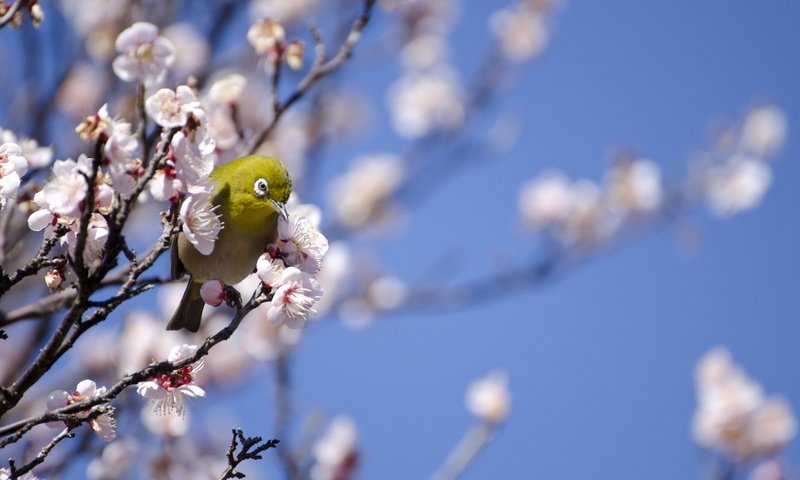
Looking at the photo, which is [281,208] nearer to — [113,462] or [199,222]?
[199,222]

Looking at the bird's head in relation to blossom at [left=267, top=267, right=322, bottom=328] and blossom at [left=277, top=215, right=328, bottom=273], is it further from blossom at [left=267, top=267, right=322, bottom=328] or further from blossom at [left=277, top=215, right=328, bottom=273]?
blossom at [left=267, top=267, right=322, bottom=328]

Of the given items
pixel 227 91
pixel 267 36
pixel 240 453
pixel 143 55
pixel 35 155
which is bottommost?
pixel 240 453

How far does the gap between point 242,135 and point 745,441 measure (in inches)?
179

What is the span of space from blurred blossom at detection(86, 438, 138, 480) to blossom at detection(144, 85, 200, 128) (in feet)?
7.50

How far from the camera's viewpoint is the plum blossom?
7.74ft

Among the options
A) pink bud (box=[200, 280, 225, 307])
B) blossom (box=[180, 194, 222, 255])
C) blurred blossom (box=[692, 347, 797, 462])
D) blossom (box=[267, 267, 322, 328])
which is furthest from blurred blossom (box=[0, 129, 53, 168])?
blurred blossom (box=[692, 347, 797, 462])

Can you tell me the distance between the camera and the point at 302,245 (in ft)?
8.76

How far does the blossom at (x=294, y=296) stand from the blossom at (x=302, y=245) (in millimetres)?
153

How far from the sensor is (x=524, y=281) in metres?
6.87

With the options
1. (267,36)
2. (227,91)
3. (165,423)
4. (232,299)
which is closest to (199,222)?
(232,299)

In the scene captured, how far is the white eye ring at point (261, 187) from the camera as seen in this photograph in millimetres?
2951

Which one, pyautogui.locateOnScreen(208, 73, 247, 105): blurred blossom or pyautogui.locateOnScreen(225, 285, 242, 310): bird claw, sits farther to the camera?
pyautogui.locateOnScreen(208, 73, 247, 105): blurred blossom

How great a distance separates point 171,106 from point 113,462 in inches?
102

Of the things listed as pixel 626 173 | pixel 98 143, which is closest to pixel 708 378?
pixel 626 173
